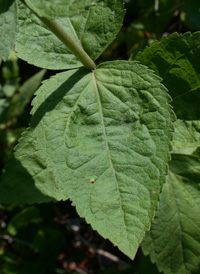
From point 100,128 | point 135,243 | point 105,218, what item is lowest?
point 135,243

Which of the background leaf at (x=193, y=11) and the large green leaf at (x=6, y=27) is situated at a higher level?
the large green leaf at (x=6, y=27)

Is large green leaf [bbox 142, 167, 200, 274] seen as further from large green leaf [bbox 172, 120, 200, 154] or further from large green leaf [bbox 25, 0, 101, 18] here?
large green leaf [bbox 25, 0, 101, 18]

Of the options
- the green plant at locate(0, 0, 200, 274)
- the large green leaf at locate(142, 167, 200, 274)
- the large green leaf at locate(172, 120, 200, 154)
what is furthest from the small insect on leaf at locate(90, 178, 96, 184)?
the large green leaf at locate(142, 167, 200, 274)

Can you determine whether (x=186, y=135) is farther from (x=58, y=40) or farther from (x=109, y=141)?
(x=58, y=40)

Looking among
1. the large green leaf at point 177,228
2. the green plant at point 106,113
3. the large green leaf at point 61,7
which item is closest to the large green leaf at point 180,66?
the green plant at point 106,113

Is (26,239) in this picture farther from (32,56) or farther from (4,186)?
(32,56)

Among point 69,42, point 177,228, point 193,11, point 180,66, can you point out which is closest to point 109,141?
point 69,42

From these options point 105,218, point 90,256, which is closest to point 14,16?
point 105,218

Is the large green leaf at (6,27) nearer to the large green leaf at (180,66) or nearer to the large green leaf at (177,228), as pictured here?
the large green leaf at (180,66)
